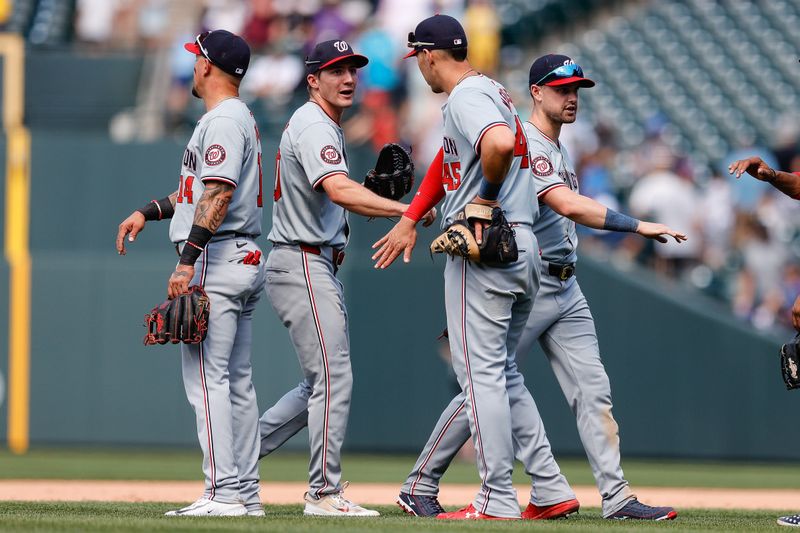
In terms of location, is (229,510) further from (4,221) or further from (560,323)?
(4,221)

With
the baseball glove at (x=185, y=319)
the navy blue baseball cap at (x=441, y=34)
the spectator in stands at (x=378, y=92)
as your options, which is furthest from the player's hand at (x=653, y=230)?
the spectator in stands at (x=378, y=92)

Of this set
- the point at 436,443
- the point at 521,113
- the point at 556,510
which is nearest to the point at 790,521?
the point at 556,510

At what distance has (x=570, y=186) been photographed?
6.10 meters

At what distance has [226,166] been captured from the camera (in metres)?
5.59

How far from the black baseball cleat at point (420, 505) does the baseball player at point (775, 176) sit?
4.74 feet

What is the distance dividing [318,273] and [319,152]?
53cm

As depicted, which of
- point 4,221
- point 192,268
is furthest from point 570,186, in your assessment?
point 4,221

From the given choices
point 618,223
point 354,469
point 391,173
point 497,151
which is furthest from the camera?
point 354,469

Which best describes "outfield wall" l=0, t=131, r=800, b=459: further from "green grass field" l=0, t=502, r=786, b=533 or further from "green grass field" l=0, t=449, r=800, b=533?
"green grass field" l=0, t=502, r=786, b=533

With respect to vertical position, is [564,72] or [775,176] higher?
[564,72]

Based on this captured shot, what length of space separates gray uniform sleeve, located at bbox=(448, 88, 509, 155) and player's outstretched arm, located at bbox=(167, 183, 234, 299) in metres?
0.98

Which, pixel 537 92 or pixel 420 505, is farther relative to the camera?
pixel 537 92

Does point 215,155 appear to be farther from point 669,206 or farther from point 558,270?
point 669,206

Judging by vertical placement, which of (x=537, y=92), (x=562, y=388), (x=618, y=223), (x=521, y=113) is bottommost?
(x=562, y=388)
